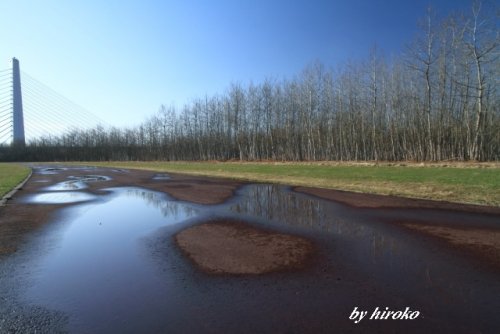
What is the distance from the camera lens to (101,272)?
17.7ft

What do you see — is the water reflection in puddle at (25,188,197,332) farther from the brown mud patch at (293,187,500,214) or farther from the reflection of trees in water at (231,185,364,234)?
the brown mud patch at (293,187,500,214)

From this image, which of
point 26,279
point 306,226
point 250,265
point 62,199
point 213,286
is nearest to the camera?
point 213,286

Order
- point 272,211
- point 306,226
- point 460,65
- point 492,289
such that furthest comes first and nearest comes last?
point 460,65 → point 272,211 → point 306,226 → point 492,289

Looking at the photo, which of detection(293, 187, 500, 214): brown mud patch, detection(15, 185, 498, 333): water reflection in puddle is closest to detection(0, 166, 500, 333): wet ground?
detection(15, 185, 498, 333): water reflection in puddle

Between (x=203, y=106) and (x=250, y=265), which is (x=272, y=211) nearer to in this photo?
(x=250, y=265)

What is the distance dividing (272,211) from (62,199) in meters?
9.48

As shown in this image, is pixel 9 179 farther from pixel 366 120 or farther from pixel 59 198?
pixel 366 120

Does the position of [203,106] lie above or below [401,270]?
above

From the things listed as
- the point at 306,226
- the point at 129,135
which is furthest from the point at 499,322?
the point at 129,135

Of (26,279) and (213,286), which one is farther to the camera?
(26,279)

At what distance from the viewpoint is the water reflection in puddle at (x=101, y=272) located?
4.04m

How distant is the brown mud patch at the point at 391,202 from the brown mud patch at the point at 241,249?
16.6 ft

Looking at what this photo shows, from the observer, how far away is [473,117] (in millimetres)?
34781

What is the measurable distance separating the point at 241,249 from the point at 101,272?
8.31 feet
